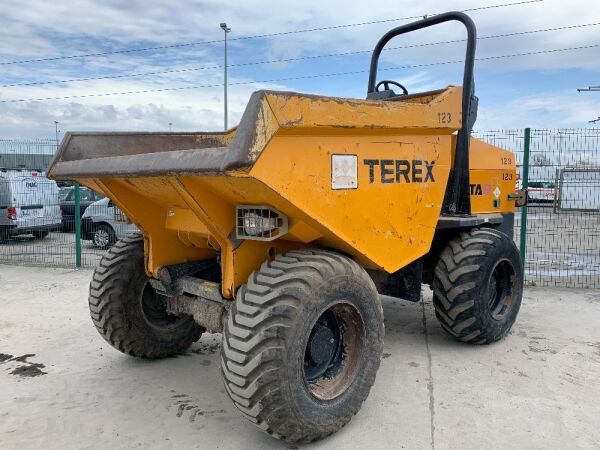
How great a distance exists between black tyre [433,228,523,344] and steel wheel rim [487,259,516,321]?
0.14 metres

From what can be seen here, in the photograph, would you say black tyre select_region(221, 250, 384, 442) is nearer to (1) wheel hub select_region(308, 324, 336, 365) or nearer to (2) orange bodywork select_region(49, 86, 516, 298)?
(1) wheel hub select_region(308, 324, 336, 365)

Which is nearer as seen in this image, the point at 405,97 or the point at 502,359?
the point at 502,359

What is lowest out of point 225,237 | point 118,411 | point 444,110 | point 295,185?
point 118,411

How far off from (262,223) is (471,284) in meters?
2.31

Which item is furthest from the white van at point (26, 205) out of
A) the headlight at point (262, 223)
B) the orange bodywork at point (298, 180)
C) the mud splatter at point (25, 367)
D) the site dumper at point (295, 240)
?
the headlight at point (262, 223)

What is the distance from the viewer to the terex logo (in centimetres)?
351

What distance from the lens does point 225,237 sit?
3.36 metres

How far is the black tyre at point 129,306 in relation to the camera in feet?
14.0

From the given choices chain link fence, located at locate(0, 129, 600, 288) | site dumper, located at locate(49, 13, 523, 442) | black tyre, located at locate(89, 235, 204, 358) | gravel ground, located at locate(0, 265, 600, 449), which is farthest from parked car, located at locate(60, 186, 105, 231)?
site dumper, located at locate(49, 13, 523, 442)

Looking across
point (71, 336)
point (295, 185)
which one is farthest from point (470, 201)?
point (71, 336)

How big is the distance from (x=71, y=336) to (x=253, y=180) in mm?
3603

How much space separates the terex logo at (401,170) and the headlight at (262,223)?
27.4 inches

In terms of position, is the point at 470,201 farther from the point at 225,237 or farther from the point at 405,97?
the point at 225,237

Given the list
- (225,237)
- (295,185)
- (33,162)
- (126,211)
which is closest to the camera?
(295,185)
